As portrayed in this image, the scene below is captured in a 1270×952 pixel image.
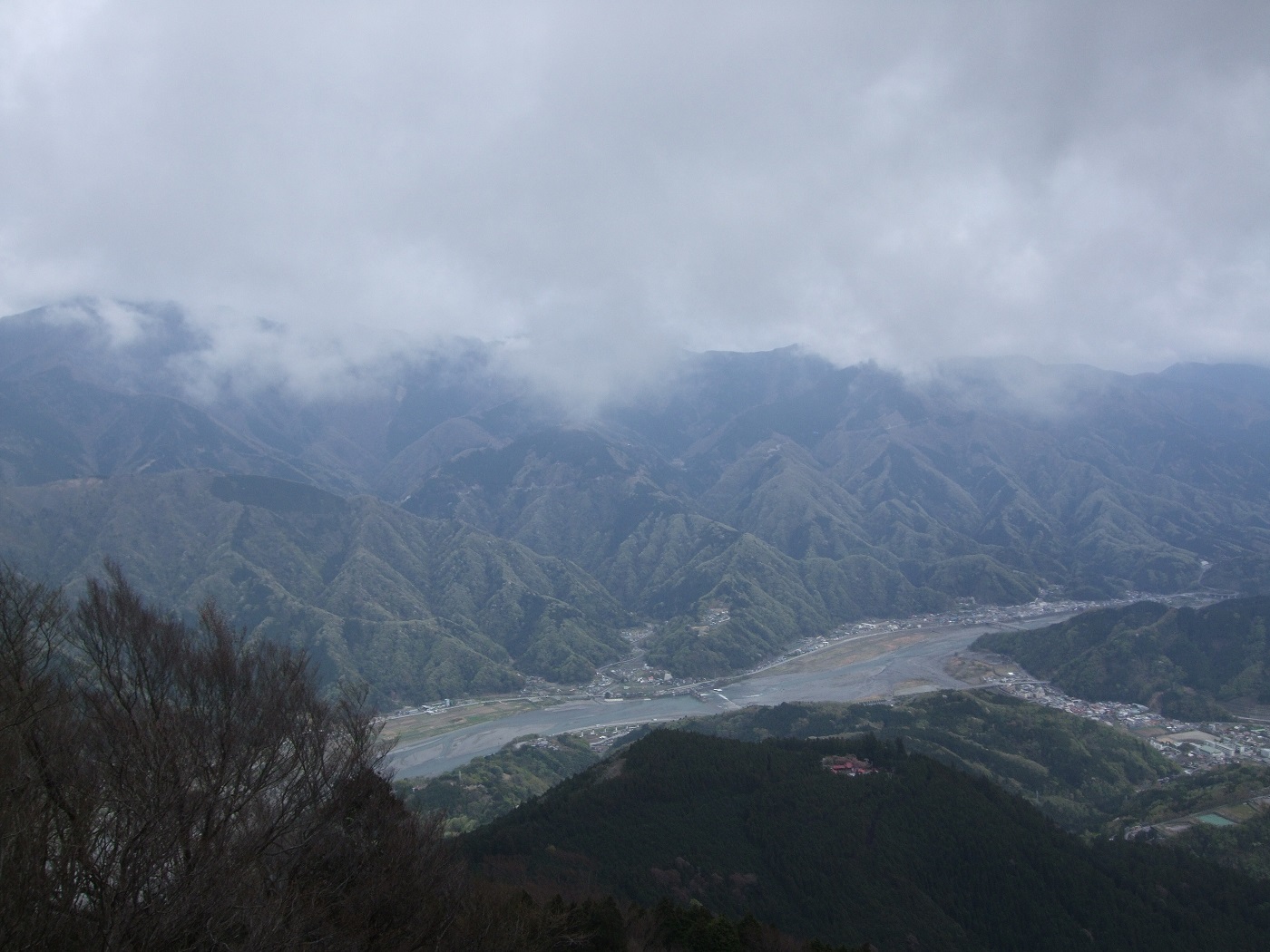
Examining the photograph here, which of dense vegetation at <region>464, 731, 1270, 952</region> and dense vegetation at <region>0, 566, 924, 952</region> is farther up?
dense vegetation at <region>0, 566, 924, 952</region>

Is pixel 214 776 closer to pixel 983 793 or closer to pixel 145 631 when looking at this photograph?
pixel 145 631

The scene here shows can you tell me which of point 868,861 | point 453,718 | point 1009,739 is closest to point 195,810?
point 868,861

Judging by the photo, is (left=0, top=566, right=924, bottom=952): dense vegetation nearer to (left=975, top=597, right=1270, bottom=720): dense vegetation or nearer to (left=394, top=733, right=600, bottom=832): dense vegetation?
(left=394, top=733, right=600, bottom=832): dense vegetation

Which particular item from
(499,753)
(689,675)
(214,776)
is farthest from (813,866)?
(689,675)

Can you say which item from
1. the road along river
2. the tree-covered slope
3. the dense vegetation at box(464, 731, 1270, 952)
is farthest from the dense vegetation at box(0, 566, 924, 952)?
the tree-covered slope

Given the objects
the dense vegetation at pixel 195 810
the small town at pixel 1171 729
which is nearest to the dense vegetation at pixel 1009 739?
the small town at pixel 1171 729

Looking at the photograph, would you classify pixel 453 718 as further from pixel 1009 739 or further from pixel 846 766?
pixel 1009 739

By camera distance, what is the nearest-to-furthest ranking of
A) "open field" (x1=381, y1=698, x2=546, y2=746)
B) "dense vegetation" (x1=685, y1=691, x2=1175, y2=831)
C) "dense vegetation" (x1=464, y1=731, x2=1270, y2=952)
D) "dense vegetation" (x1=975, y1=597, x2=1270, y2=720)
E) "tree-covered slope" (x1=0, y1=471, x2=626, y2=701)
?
"dense vegetation" (x1=464, y1=731, x2=1270, y2=952)
"dense vegetation" (x1=685, y1=691, x2=1175, y2=831)
"open field" (x1=381, y1=698, x2=546, y2=746)
"dense vegetation" (x1=975, y1=597, x2=1270, y2=720)
"tree-covered slope" (x1=0, y1=471, x2=626, y2=701)
